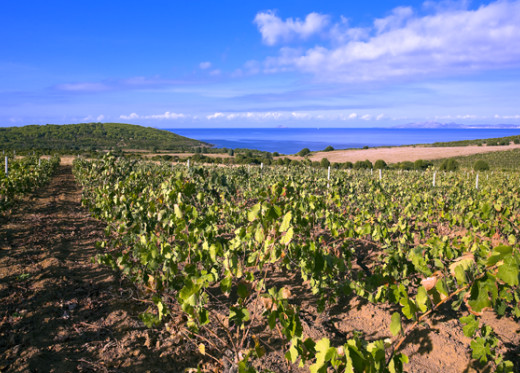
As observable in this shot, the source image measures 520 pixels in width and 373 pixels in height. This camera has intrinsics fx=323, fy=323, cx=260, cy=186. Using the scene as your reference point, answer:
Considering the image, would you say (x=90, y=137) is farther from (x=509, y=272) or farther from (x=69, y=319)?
(x=509, y=272)

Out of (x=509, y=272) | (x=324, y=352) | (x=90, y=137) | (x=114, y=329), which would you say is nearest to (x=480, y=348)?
(x=509, y=272)

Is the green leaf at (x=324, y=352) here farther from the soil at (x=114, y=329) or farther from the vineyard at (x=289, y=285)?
the soil at (x=114, y=329)

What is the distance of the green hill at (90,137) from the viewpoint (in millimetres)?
63031

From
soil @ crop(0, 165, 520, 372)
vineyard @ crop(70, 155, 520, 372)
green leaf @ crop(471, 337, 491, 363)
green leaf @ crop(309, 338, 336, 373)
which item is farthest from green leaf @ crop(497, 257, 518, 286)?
soil @ crop(0, 165, 520, 372)

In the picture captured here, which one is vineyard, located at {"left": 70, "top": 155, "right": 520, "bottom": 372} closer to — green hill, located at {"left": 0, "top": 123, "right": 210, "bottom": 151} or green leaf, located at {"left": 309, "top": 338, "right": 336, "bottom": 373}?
green leaf, located at {"left": 309, "top": 338, "right": 336, "bottom": 373}

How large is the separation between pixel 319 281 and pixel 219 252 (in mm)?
1238

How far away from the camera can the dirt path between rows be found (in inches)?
110

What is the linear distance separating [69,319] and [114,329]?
21.6 inches

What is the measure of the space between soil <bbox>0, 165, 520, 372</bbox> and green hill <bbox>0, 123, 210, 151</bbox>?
6024cm

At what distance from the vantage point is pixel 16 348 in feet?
9.43

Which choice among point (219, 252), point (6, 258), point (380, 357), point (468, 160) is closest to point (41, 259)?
point (6, 258)

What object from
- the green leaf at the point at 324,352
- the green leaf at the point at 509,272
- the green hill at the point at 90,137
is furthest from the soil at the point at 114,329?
the green hill at the point at 90,137

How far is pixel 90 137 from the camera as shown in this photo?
253ft

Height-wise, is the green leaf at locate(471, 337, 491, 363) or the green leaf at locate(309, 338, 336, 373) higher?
the green leaf at locate(309, 338, 336, 373)
